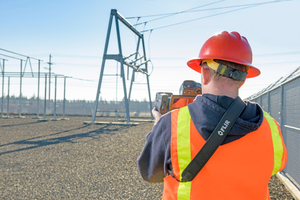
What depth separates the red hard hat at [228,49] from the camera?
1.53 m

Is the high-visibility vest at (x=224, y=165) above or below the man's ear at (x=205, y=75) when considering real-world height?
below

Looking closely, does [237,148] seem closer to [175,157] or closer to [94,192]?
[175,157]

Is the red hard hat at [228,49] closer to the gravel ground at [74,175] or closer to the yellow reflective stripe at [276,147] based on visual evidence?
the yellow reflective stripe at [276,147]

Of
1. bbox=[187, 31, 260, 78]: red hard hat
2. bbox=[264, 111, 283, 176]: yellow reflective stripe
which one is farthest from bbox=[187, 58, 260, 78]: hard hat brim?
bbox=[264, 111, 283, 176]: yellow reflective stripe

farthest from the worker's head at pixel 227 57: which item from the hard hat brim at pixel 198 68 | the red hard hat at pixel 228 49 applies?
the hard hat brim at pixel 198 68

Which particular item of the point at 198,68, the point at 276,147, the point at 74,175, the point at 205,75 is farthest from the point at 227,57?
the point at 74,175

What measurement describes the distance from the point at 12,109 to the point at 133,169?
162 ft

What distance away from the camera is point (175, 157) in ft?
4.43

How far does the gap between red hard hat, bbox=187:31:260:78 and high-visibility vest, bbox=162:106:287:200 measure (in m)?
0.42

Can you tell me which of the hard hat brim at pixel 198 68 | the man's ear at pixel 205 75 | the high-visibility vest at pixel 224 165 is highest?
the hard hat brim at pixel 198 68

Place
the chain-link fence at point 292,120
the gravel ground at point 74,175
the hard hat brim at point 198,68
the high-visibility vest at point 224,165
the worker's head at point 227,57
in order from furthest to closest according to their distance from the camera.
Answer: the gravel ground at point 74,175, the chain-link fence at point 292,120, the hard hat brim at point 198,68, the worker's head at point 227,57, the high-visibility vest at point 224,165

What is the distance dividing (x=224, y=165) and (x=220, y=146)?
101mm

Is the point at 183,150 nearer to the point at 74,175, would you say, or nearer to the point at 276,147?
the point at 276,147

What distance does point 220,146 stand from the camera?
52.4 inches
